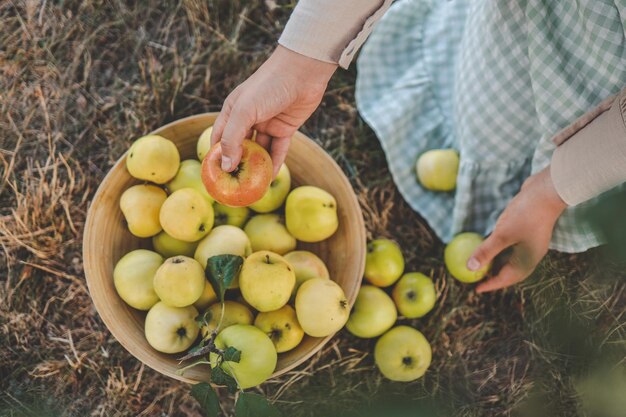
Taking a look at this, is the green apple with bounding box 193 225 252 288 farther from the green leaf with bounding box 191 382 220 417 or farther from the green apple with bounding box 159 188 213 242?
the green leaf with bounding box 191 382 220 417

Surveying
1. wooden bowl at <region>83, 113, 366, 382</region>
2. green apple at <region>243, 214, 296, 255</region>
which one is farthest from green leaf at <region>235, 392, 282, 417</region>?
green apple at <region>243, 214, 296, 255</region>

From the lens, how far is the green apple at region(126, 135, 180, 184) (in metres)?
1.17

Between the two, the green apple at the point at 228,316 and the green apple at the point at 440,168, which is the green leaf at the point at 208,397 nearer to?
the green apple at the point at 228,316

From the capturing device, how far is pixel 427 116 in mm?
1604

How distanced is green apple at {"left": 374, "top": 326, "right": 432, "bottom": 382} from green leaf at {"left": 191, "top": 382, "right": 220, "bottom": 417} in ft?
1.80

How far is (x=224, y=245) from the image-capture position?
3.80 ft

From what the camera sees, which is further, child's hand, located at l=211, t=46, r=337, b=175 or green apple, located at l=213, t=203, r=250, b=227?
green apple, located at l=213, t=203, r=250, b=227

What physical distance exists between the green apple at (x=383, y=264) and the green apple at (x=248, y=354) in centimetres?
42

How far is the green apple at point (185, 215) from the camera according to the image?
1124 millimetres

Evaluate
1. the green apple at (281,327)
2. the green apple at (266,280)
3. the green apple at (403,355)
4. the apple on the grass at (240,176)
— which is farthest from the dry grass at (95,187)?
the apple on the grass at (240,176)

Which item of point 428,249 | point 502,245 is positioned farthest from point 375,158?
point 502,245

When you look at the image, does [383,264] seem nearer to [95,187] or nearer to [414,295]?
[414,295]

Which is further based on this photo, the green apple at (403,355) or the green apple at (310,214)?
the green apple at (403,355)

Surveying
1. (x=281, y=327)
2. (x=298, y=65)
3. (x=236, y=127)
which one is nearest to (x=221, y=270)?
(x=281, y=327)
